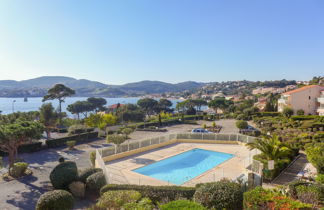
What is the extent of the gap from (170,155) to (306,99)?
3393 centimetres

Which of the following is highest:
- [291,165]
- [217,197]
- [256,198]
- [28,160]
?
[256,198]

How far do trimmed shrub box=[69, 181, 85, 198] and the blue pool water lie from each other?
13.6 feet

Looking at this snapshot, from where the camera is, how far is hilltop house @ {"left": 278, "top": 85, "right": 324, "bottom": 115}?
128ft

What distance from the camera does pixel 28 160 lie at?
773 inches

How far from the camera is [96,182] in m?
11.6

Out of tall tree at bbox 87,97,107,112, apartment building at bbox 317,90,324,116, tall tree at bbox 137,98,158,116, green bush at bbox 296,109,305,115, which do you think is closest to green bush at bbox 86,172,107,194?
green bush at bbox 296,109,305,115

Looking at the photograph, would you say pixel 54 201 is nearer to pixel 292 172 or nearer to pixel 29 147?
pixel 292 172

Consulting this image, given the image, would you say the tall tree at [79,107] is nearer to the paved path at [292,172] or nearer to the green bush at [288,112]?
the green bush at [288,112]

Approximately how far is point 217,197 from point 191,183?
4829mm

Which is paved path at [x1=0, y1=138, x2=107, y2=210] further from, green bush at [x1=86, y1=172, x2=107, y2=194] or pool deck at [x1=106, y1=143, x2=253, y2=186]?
pool deck at [x1=106, y1=143, x2=253, y2=186]

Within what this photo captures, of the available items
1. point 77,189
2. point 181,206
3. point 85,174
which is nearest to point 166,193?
point 181,206

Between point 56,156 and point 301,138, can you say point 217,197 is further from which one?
point 56,156

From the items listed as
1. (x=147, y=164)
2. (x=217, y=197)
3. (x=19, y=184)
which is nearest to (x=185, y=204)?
(x=217, y=197)

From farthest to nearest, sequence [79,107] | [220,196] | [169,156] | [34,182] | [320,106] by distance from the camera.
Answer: [79,107] < [320,106] < [169,156] < [34,182] < [220,196]
